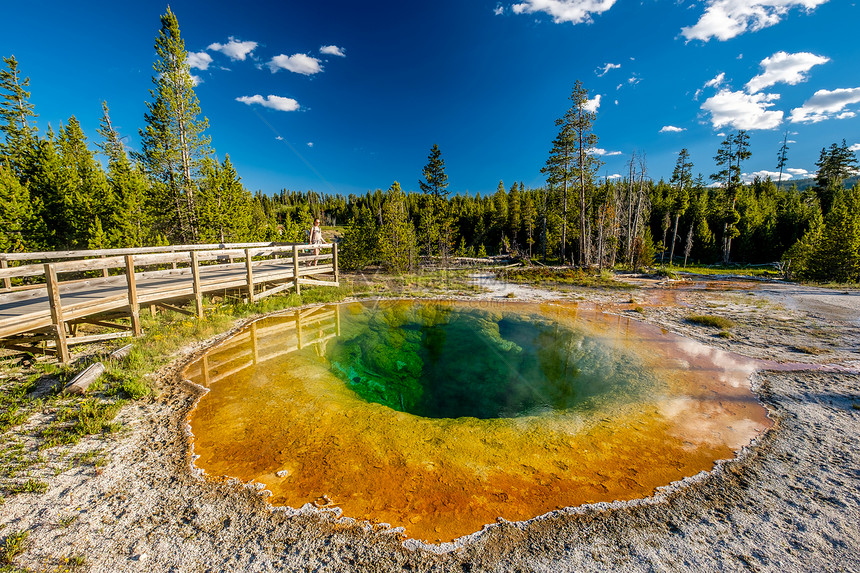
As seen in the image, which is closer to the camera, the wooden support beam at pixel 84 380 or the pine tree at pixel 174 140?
the wooden support beam at pixel 84 380

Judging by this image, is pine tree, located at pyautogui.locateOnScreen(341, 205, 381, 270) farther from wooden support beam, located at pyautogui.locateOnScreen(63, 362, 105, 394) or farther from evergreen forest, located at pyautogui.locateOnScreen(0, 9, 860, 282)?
wooden support beam, located at pyautogui.locateOnScreen(63, 362, 105, 394)

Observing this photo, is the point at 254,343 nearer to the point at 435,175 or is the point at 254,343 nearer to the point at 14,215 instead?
the point at 14,215

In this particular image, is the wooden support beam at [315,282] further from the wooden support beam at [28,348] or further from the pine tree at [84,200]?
the pine tree at [84,200]

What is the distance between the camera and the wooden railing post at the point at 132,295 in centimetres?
768

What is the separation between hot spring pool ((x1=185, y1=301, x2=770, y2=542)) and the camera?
411 cm

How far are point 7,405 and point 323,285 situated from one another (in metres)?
12.6

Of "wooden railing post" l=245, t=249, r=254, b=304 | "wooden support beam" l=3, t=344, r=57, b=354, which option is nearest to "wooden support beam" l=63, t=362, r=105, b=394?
"wooden support beam" l=3, t=344, r=57, b=354

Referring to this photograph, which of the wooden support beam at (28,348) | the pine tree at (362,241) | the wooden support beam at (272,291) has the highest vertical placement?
the pine tree at (362,241)

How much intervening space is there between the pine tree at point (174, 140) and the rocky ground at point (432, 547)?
1786 centimetres

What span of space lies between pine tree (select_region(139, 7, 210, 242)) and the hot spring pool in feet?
44.2

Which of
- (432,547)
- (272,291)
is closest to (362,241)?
(272,291)

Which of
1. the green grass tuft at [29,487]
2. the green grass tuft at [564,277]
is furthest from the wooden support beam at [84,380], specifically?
the green grass tuft at [564,277]

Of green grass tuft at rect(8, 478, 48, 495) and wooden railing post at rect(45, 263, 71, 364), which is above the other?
wooden railing post at rect(45, 263, 71, 364)

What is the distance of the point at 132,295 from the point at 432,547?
9.29 metres
